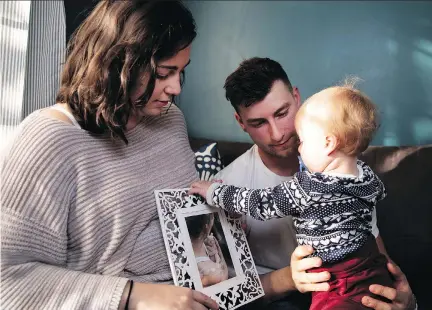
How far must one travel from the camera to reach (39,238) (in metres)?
1.02

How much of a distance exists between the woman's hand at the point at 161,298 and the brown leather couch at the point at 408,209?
2.73ft

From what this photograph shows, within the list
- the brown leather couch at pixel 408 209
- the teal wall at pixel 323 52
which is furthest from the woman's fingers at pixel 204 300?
the teal wall at pixel 323 52

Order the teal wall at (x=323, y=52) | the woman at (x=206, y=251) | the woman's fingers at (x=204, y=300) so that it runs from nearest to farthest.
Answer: the woman's fingers at (x=204, y=300), the woman at (x=206, y=251), the teal wall at (x=323, y=52)

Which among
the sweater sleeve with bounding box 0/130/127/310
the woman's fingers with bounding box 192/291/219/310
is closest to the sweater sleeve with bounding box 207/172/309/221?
the woman's fingers with bounding box 192/291/219/310

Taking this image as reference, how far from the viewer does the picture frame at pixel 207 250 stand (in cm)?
119

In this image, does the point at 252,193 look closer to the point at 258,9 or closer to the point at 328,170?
the point at 328,170

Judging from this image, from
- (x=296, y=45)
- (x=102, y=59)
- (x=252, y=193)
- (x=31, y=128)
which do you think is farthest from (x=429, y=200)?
(x=31, y=128)

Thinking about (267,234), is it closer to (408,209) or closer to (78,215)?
(408,209)

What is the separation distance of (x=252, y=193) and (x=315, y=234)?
19 cm

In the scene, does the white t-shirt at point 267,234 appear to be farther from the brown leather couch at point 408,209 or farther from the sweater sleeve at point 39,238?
the sweater sleeve at point 39,238

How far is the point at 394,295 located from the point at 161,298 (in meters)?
0.60

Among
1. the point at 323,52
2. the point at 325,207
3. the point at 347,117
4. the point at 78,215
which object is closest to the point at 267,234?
the point at 325,207

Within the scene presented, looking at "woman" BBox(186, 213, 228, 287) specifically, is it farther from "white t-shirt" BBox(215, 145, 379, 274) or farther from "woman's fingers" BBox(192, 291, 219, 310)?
"white t-shirt" BBox(215, 145, 379, 274)

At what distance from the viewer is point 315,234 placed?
1.17 m
